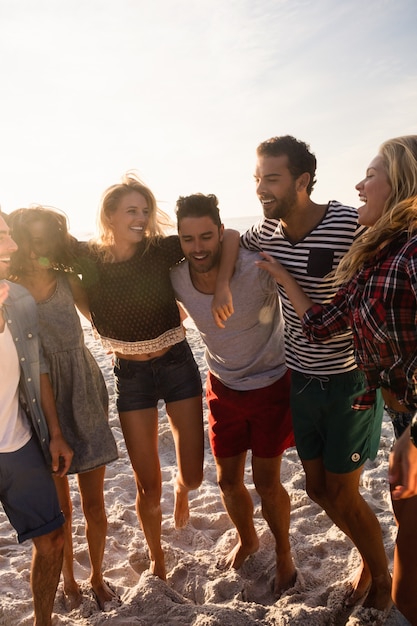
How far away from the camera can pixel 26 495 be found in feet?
9.05

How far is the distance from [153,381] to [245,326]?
2.41 ft

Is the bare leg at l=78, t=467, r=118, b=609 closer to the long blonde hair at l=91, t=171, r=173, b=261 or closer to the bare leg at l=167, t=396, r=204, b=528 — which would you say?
the bare leg at l=167, t=396, r=204, b=528

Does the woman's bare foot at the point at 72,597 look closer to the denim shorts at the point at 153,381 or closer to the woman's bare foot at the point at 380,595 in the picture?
the denim shorts at the point at 153,381

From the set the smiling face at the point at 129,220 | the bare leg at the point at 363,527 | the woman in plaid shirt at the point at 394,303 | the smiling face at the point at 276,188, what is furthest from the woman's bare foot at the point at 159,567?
the smiling face at the point at 276,188

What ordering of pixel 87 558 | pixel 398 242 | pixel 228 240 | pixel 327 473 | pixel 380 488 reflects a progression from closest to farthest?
pixel 398 242, pixel 327 473, pixel 228 240, pixel 87 558, pixel 380 488

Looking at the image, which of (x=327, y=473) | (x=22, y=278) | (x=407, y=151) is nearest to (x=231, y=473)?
(x=327, y=473)

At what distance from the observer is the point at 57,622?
3.13 m

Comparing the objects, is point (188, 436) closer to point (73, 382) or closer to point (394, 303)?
point (73, 382)

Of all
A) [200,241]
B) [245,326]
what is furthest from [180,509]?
[200,241]

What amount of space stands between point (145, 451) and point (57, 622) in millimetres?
1127

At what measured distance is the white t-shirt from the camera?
9.04ft

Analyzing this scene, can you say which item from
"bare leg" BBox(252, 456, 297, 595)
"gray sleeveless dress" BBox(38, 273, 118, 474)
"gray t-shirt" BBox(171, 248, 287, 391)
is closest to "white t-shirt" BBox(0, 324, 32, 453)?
"gray sleeveless dress" BBox(38, 273, 118, 474)

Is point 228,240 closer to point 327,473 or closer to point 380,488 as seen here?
point 327,473

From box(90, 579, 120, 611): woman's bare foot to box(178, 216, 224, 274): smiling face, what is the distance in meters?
2.22
